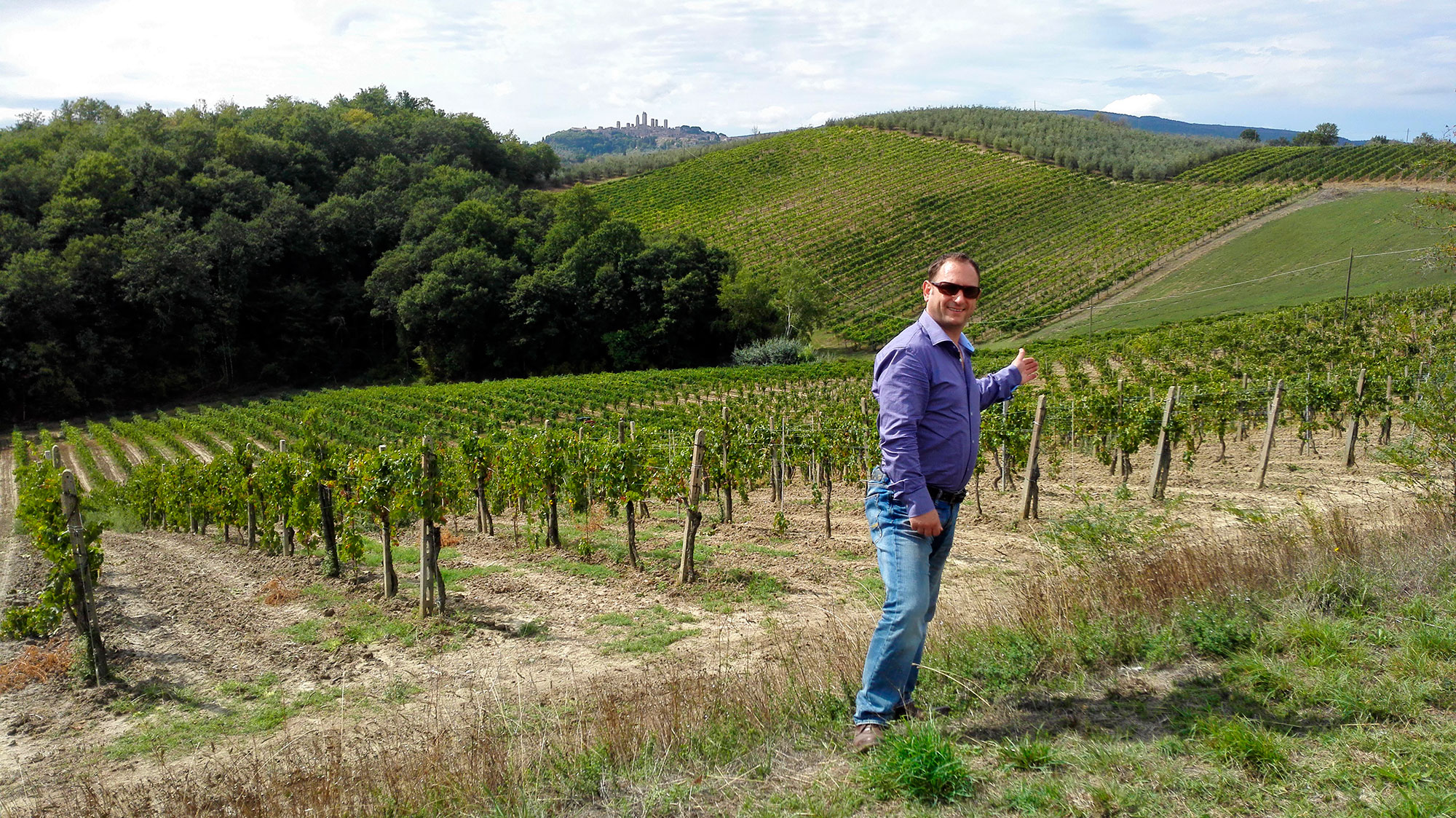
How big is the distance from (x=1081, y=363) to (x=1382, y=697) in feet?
104

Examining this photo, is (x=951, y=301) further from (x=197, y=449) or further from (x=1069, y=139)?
(x=1069, y=139)

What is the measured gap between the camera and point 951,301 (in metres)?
3.46

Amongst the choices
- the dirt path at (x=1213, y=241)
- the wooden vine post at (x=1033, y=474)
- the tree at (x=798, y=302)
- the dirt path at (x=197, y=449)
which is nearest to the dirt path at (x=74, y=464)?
the dirt path at (x=197, y=449)

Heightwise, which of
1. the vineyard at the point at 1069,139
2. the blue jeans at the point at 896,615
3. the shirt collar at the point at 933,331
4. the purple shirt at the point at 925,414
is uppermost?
the vineyard at the point at 1069,139

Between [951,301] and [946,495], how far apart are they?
2.78ft

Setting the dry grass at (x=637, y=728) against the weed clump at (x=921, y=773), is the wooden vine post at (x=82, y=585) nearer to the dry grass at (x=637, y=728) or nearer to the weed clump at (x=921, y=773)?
the dry grass at (x=637, y=728)

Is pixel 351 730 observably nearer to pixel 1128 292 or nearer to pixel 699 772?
pixel 699 772

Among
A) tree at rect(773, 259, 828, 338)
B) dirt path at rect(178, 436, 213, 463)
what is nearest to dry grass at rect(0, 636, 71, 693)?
dirt path at rect(178, 436, 213, 463)

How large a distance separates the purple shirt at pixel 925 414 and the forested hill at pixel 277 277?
45.1 meters

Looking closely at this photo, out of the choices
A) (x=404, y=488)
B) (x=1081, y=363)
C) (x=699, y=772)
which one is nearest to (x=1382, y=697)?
(x=699, y=772)

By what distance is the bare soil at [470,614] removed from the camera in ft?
17.5

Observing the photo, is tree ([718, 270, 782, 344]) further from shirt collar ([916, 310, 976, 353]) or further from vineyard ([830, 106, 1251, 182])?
shirt collar ([916, 310, 976, 353])

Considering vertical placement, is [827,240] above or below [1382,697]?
above

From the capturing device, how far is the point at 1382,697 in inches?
126
